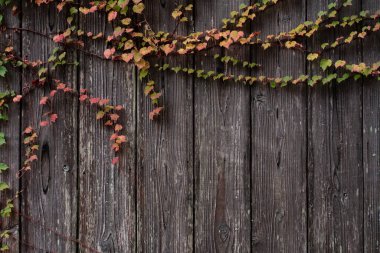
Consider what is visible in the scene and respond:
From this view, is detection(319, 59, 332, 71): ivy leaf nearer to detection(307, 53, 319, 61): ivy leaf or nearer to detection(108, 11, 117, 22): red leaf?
detection(307, 53, 319, 61): ivy leaf

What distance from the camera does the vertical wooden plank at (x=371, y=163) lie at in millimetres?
1836

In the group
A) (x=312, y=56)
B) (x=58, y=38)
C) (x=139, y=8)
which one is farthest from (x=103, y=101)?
(x=312, y=56)

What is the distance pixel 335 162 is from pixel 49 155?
52.2 inches

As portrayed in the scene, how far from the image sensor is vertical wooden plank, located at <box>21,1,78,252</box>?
6.57 ft

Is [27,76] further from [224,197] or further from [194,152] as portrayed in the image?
[224,197]

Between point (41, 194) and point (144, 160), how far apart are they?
530 mm

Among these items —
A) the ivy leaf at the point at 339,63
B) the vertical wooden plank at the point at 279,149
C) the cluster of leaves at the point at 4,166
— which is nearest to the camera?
the ivy leaf at the point at 339,63

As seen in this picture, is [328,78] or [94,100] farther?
[94,100]

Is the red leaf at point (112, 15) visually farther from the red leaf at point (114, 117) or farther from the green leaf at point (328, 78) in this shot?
the green leaf at point (328, 78)

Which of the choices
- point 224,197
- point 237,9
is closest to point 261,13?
point 237,9

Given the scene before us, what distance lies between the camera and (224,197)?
1.93 meters

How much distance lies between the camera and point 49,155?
2.02 meters

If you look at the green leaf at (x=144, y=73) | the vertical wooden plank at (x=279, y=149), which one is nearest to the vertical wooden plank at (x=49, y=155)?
the green leaf at (x=144, y=73)

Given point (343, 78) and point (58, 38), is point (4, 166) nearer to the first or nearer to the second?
point (58, 38)
